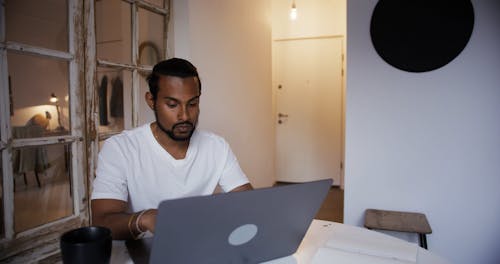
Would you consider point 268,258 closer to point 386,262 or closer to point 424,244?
point 386,262

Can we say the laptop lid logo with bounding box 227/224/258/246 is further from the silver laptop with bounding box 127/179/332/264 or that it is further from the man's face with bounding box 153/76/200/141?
the man's face with bounding box 153/76/200/141

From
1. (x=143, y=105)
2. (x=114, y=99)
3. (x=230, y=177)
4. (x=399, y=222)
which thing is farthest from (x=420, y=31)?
(x=114, y=99)

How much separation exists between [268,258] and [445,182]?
184cm

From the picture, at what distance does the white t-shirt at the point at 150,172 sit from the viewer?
Answer: 117cm

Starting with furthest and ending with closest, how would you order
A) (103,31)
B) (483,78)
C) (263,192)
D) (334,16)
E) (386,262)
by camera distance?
1. (334,16)
2. (483,78)
3. (103,31)
4. (386,262)
5. (263,192)

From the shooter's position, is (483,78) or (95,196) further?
(483,78)

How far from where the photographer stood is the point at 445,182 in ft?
7.30

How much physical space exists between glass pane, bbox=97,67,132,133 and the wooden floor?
2178 millimetres

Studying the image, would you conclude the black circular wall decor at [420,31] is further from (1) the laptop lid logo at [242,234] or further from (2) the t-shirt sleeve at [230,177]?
(1) the laptop lid logo at [242,234]

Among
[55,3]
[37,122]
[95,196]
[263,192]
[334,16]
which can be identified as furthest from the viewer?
[334,16]

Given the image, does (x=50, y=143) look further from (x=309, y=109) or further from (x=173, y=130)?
(x=309, y=109)

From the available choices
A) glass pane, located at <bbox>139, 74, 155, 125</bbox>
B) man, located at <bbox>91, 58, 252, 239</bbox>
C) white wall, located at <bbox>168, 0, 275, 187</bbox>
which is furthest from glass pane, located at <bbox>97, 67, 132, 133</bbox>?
man, located at <bbox>91, 58, 252, 239</bbox>

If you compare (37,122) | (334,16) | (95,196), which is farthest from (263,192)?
(334,16)

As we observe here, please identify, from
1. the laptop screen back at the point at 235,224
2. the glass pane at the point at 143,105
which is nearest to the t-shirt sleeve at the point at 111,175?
the laptop screen back at the point at 235,224
